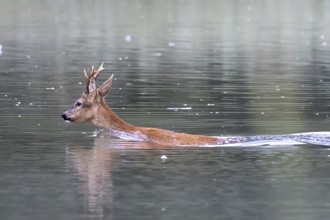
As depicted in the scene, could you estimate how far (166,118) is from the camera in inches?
664

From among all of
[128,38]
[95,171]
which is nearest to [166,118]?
[95,171]

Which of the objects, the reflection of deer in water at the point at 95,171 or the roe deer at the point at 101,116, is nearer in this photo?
the reflection of deer in water at the point at 95,171

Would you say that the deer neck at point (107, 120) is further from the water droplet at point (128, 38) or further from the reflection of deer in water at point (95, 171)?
the water droplet at point (128, 38)

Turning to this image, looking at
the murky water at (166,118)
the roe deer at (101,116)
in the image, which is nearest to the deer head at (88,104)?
the roe deer at (101,116)

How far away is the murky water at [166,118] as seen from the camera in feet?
36.0

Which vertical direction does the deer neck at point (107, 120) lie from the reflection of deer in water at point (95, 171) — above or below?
above

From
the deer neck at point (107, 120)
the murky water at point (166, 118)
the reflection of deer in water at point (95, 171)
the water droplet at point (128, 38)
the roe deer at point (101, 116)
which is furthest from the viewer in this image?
the water droplet at point (128, 38)

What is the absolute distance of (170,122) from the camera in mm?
16422

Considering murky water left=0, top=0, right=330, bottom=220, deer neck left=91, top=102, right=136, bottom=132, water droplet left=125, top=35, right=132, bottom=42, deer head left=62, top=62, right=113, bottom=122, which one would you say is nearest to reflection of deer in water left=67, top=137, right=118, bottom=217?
murky water left=0, top=0, right=330, bottom=220

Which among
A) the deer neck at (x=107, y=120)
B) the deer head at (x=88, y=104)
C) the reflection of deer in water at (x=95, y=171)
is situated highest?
the deer head at (x=88, y=104)

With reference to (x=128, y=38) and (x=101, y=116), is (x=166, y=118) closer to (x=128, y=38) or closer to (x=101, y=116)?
(x=101, y=116)

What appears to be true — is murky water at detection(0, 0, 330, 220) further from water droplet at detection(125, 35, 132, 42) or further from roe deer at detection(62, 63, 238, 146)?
roe deer at detection(62, 63, 238, 146)

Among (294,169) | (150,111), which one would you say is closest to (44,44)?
(150,111)

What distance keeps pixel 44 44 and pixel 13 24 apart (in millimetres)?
7083
